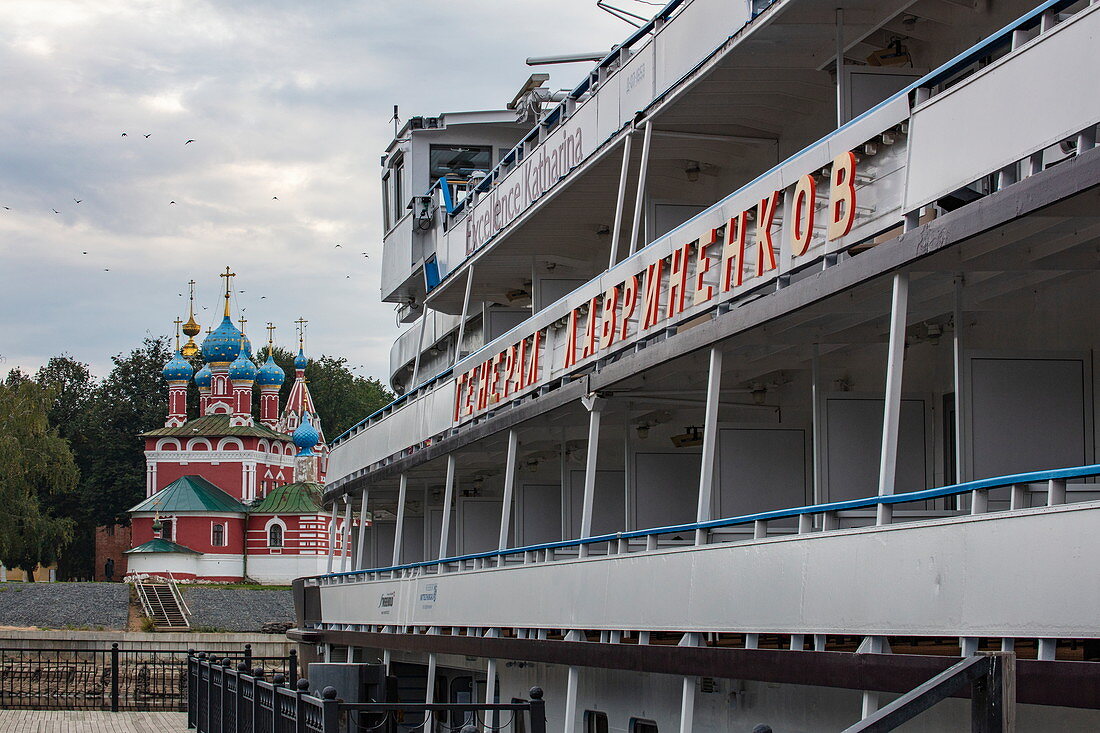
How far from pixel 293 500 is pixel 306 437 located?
9788 millimetres

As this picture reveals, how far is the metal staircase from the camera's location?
2271 inches

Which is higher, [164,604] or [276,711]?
[276,711]

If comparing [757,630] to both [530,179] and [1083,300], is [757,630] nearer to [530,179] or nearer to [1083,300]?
[1083,300]

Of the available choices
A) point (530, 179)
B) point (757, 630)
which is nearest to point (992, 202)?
point (757, 630)

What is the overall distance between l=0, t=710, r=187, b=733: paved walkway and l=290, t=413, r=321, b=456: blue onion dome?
A: 5712 cm

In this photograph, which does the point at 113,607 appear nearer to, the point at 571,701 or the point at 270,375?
the point at 270,375

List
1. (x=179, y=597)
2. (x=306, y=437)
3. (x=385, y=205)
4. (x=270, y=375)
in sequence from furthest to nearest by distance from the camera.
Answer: (x=270, y=375)
(x=306, y=437)
(x=179, y=597)
(x=385, y=205)

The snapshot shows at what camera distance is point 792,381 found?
50.2ft

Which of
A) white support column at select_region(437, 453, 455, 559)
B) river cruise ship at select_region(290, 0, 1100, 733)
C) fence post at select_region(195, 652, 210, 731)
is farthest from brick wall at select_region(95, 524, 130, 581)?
white support column at select_region(437, 453, 455, 559)

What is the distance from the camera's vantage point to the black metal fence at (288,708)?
10.6m

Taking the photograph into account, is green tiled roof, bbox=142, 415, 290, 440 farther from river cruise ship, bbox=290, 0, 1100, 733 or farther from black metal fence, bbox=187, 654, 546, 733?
river cruise ship, bbox=290, 0, 1100, 733

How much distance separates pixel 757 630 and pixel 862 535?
1.59m

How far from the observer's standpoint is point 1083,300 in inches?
408

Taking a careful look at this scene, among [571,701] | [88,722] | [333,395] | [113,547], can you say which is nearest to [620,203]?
[571,701]
